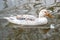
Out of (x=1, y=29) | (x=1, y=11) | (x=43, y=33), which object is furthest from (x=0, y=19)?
(x=43, y=33)

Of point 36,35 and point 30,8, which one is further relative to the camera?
point 30,8

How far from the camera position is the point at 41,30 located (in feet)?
2.37

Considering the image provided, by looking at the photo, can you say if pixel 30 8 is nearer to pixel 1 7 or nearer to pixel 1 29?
pixel 1 7

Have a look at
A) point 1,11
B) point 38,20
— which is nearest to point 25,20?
point 38,20

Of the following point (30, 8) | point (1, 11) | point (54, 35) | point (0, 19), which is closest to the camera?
point (54, 35)

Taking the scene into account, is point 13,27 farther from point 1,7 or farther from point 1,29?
point 1,7

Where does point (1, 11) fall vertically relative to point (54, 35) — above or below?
above

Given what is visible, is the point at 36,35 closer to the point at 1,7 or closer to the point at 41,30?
the point at 41,30

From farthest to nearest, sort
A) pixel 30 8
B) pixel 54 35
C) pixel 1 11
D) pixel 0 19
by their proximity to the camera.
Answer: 1. pixel 30 8
2. pixel 1 11
3. pixel 0 19
4. pixel 54 35

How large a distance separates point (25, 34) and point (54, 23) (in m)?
0.20

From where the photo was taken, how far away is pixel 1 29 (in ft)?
2.48

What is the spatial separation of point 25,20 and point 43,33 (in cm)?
14

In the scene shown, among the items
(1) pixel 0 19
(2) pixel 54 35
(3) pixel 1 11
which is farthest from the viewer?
(3) pixel 1 11

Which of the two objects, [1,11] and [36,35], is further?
[1,11]
